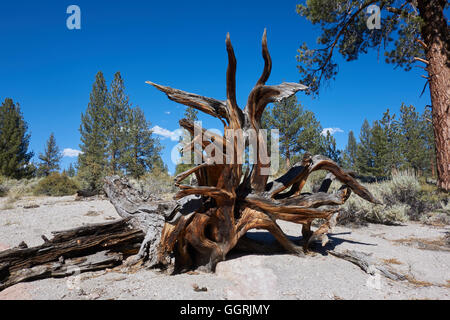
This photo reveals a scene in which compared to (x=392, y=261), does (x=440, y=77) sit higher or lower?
higher

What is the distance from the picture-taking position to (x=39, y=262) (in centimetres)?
305

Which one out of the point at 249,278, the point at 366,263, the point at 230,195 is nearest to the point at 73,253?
the point at 230,195

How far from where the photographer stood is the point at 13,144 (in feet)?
81.1

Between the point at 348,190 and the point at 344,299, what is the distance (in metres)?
2.10

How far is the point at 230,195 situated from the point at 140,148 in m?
23.1

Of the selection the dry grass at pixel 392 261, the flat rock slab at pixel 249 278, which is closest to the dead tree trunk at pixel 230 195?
the flat rock slab at pixel 249 278

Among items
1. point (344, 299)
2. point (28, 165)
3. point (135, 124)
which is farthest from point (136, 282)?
point (28, 165)

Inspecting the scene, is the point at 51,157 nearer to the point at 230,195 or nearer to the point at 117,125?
the point at 117,125

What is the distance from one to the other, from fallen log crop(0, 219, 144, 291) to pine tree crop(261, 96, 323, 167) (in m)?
20.0

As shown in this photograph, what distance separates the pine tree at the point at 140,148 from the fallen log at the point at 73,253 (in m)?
20.5

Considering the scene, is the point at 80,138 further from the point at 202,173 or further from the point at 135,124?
the point at 202,173

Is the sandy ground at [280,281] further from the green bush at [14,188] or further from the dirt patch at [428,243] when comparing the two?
the green bush at [14,188]

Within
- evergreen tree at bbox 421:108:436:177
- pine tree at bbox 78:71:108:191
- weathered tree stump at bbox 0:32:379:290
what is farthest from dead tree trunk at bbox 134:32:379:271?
evergreen tree at bbox 421:108:436:177

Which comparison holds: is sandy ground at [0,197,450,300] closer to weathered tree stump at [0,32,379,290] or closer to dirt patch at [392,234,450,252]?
dirt patch at [392,234,450,252]
